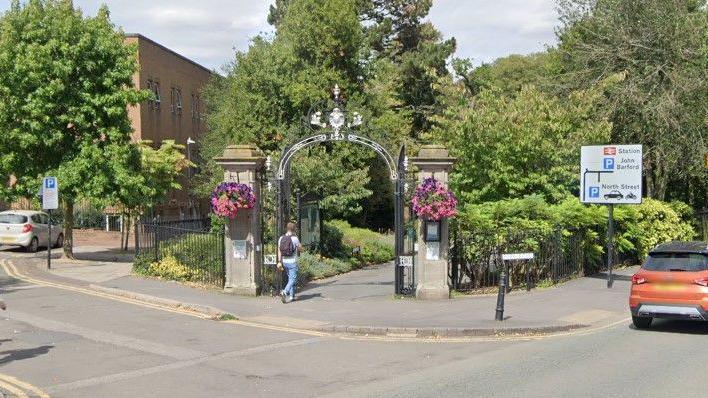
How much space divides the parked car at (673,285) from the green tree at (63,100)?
17.1 metres

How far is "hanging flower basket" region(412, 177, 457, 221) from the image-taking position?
16625 millimetres

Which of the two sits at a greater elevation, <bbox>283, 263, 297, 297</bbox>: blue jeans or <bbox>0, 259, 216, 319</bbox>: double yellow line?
<bbox>283, 263, 297, 297</bbox>: blue jeans

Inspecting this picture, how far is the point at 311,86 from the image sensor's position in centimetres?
3247

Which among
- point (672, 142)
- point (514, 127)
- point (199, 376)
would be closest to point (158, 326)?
point (199, 376)

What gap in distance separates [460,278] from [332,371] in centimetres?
876

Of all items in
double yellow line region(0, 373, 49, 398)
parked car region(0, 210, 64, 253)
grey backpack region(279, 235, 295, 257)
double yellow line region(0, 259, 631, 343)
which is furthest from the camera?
parked car region(0, 210, 64, 253)

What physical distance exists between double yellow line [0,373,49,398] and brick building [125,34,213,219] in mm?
29911

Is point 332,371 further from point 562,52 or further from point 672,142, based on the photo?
point 562,52

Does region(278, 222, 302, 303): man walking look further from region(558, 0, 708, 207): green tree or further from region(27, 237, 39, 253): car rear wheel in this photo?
region(558, 0, 708, 207): green tree

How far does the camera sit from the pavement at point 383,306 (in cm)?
1350

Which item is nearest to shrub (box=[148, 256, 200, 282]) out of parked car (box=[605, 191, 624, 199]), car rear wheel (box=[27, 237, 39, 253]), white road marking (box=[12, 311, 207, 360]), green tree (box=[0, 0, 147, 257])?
white road marking (box=[12, 311, 207, 360])

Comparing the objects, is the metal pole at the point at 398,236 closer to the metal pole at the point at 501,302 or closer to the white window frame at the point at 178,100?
the metal pole at the point at 501,302

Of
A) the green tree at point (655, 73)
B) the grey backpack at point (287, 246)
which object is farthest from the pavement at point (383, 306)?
the green tree at point (655, 73)

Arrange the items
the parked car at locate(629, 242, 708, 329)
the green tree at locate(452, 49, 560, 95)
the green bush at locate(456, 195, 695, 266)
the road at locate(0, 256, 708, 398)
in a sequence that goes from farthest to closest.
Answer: the green tree at locate(452, 49, 560, 95) < the green bush at locate(456, 195, 695, 266) < the parked car at locate(629, 242, 708, 329) < the road at locate(0, 256, 708, 398)
